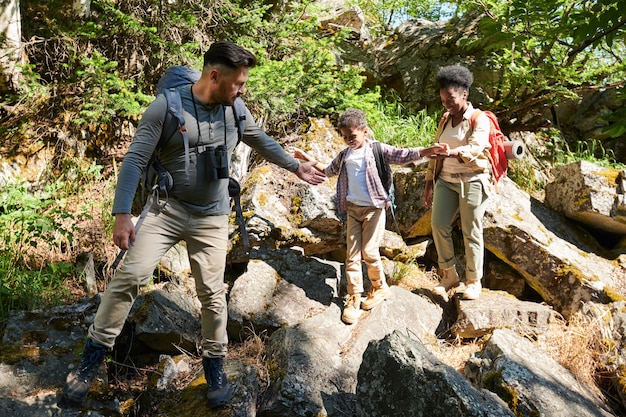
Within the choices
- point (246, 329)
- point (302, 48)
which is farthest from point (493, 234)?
point (302, 48)

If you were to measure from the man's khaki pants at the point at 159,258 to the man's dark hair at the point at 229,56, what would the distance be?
980 mm

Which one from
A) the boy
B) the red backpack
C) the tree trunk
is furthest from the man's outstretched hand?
the tree trunk

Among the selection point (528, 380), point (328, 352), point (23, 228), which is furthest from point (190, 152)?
point (23, 228)

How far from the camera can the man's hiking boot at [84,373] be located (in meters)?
2.80

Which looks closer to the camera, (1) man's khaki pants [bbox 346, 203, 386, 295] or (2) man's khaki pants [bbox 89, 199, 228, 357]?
(2) man's khaki pants [bbox 89, 199, 228, 357]

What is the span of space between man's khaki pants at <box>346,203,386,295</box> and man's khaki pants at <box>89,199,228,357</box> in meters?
1.62

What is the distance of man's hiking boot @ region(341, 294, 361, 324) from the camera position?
433cm

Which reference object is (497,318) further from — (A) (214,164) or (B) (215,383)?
(A) (214,164)

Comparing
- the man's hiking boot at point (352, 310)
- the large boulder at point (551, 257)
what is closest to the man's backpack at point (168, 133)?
the man's hiking boot at point (352, 310)

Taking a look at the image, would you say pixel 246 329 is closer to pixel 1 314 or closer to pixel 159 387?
pixel 159 387

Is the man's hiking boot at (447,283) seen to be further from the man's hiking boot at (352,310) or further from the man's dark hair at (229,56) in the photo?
the man's dark hair at (229,56)

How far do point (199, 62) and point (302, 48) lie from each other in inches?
76.9

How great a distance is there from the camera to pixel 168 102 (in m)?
2.83

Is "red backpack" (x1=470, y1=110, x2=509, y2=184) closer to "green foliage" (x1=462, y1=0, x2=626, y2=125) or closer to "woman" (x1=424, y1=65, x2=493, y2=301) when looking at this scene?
"woman" (x1=424, y1=65, x2=493, y2=301)
